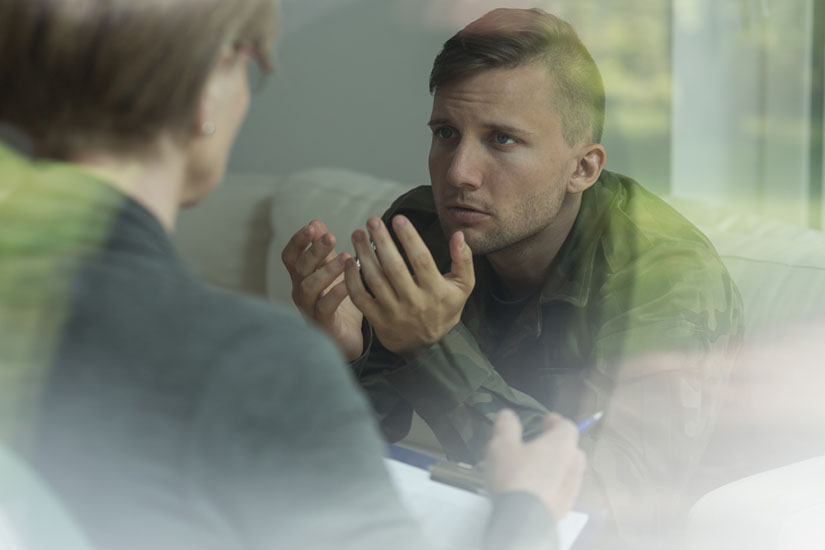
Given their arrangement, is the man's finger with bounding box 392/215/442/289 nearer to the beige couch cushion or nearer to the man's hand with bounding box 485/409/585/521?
the man's hand with bounding box 485/409/585/521

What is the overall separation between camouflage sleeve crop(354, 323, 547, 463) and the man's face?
8 cm

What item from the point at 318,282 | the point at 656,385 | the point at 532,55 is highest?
the point at 532,55

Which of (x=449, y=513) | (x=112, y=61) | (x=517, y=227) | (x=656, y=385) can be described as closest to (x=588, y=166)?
(x=517, y=227)

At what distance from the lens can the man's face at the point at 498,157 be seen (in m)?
0.57

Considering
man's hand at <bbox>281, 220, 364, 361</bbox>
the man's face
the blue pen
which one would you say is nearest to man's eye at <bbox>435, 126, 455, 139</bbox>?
the man's face

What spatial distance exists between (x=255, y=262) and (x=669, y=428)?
1.21ft

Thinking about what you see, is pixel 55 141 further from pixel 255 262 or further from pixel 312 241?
pixel 255 262

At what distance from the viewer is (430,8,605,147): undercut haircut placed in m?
0.58

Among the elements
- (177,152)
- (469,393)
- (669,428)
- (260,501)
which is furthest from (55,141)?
(669,428)

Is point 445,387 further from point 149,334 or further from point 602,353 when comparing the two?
point 149,334

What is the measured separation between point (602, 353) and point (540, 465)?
0.72 feet

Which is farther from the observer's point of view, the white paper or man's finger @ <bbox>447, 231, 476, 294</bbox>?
man's finger @ <bbox>447, 231, 476, 294</bbox>

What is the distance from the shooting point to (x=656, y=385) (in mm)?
629

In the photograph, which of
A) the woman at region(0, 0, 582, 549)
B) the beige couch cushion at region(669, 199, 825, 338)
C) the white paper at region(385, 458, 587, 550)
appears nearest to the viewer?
the woman at region(0, 0, 582, 549)
